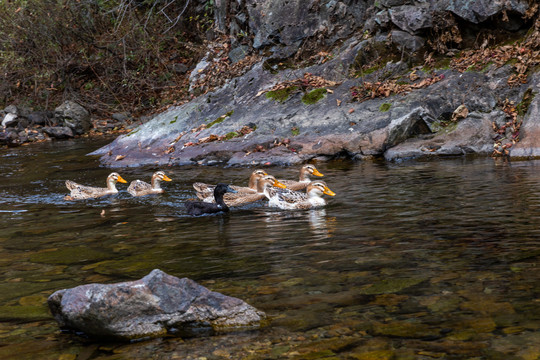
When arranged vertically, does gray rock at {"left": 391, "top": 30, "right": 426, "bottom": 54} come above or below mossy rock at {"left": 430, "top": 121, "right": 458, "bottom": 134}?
above

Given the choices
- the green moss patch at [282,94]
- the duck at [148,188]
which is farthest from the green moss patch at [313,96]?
the duck at [148,188]

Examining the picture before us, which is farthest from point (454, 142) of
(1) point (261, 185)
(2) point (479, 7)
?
(1) point (261, 185)

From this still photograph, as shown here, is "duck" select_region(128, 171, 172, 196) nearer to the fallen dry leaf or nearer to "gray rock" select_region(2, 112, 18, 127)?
the fallen dry leaf

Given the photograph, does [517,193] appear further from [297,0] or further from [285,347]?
[297,0]

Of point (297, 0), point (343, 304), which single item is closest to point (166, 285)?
point (343, 304)

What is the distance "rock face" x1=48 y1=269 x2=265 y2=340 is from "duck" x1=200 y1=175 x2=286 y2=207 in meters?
6.85

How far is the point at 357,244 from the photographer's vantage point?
758 cm

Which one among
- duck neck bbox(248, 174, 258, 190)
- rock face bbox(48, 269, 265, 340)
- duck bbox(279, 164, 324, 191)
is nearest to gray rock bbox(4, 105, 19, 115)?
duck neck bbox(248, 174, 258, 190)

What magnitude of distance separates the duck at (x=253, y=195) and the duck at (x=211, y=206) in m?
0.64

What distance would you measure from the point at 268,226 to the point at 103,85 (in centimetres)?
2594

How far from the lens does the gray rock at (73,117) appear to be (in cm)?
2877

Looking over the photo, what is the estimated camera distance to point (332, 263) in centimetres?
677

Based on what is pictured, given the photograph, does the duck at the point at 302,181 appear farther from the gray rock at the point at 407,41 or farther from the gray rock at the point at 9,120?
the gray rock at the point at 9,120

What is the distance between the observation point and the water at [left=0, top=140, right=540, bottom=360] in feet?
15.5
